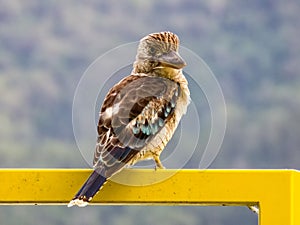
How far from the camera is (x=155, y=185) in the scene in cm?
191

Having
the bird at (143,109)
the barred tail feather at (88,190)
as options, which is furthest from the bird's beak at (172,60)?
the barred tail feather at (88,190)

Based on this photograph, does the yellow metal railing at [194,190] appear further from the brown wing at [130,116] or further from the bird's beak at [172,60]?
the bird's beak at [172,60]

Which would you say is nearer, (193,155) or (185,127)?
(193,155)

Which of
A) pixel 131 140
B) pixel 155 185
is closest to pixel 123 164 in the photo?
pixel 131 140

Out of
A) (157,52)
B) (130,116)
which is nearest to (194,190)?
(130,116)

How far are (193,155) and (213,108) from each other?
14 cm

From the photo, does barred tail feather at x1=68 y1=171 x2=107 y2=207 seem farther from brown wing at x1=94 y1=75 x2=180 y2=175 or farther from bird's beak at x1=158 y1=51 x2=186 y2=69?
bird's beak at x1=158 y1=51 x2=186 y2=69

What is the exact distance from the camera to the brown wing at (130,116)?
2.16 meters

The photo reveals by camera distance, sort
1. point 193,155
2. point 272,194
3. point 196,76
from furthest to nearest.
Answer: point 196,76 < point 193,155 < point 272,194

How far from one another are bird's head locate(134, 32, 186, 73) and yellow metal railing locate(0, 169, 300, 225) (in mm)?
554

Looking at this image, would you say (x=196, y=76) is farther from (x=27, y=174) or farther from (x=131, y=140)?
(x=27, y=174)

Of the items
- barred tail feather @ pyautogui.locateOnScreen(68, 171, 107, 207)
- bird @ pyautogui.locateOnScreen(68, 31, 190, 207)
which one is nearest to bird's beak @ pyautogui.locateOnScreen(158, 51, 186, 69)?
bird @ pyautogui.locateOnScreen(68, 31, 190, 207)

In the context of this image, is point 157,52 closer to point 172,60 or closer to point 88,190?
point 172,60

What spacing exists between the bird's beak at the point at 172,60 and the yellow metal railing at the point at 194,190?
47cm
